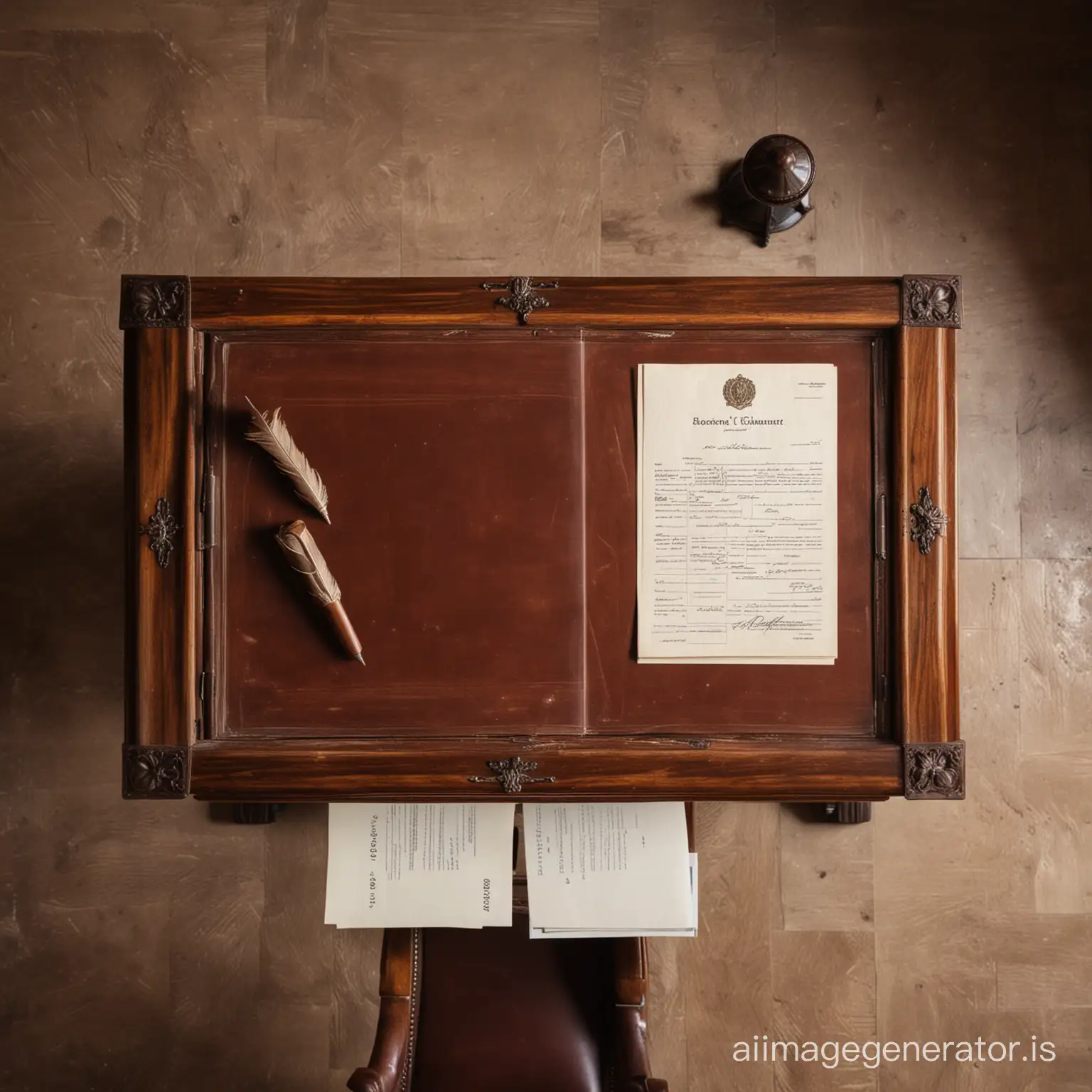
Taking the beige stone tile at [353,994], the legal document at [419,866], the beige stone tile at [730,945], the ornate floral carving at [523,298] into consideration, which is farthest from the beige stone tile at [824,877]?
the ornate floral carving at [523,298]

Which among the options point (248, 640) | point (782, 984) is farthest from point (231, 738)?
point (782, 984)

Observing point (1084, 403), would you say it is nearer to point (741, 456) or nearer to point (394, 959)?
point (741, 456)

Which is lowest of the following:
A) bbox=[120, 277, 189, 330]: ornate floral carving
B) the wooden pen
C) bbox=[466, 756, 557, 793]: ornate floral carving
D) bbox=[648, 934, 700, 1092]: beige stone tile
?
bbox=[648, 934, 700, 1092]: beige stone tile

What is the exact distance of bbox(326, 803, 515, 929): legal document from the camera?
6.22 ft

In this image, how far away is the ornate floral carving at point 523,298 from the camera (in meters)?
1.64

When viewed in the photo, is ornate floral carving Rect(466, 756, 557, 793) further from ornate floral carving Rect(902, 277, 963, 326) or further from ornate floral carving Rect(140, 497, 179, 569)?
ornate floral carving Rect(902, 277, 963, 326)

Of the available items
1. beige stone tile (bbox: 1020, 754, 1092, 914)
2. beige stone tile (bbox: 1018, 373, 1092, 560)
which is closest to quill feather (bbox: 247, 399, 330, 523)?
beige stone tile (bbox: 1018, 373, 1092, 560)

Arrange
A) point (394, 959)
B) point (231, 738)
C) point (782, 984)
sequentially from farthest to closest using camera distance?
point (782, 984)
point (394, 959)
point (231, 738)

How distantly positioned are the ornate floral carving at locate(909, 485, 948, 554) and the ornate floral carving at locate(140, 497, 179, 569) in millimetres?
1451

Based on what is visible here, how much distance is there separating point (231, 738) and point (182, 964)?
3.82 ft

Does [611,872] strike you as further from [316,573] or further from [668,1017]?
[316,573]

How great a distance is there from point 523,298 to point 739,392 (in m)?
0.48

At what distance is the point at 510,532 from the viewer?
1660mm

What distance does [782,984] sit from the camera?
234cm
